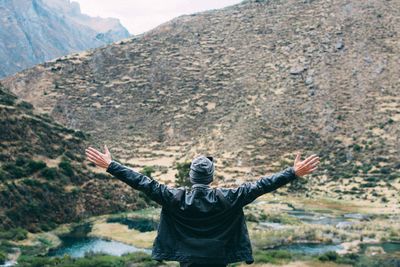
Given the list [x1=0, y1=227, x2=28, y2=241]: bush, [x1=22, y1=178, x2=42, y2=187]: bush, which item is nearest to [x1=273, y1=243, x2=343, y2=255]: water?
[x1=0, y1=227, x2=28, y2=241]: bush

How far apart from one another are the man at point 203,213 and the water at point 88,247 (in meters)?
Result: 28.3

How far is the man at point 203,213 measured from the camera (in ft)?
16.1

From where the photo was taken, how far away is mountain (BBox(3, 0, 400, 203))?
6881 cm

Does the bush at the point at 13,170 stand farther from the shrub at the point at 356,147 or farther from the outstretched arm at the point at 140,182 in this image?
the outstretched arm at the point at 140,182

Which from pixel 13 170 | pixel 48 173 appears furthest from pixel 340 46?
pixel 13 170

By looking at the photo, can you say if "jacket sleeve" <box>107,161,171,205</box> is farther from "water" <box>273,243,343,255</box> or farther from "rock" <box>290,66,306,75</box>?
"rock" <box>290,66,306,75</box>

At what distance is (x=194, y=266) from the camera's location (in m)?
5.02

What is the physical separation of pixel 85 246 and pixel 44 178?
13.3 m

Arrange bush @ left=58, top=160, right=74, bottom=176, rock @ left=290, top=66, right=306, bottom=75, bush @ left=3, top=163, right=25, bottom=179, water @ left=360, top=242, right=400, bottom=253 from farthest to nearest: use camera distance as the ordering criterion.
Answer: rock @ left=290, top=66, right=306, bottom=75, bush @ left=58, top=160, right=74, bottom=176, bush @ left=3, top=163, right=25, bottom=179, water @ left=360, top=242, right=400, bottom=253

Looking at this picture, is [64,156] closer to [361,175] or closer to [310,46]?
[361,175]

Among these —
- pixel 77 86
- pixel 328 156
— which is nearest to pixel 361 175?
pixel 328 156

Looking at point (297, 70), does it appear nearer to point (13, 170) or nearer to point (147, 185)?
point (13, 170)

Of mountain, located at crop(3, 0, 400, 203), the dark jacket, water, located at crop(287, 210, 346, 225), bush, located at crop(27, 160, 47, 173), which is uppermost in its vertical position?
mountain, located at crop(3, 0, 400, 203)

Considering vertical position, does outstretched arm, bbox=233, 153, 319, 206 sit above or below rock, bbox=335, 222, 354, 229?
below
